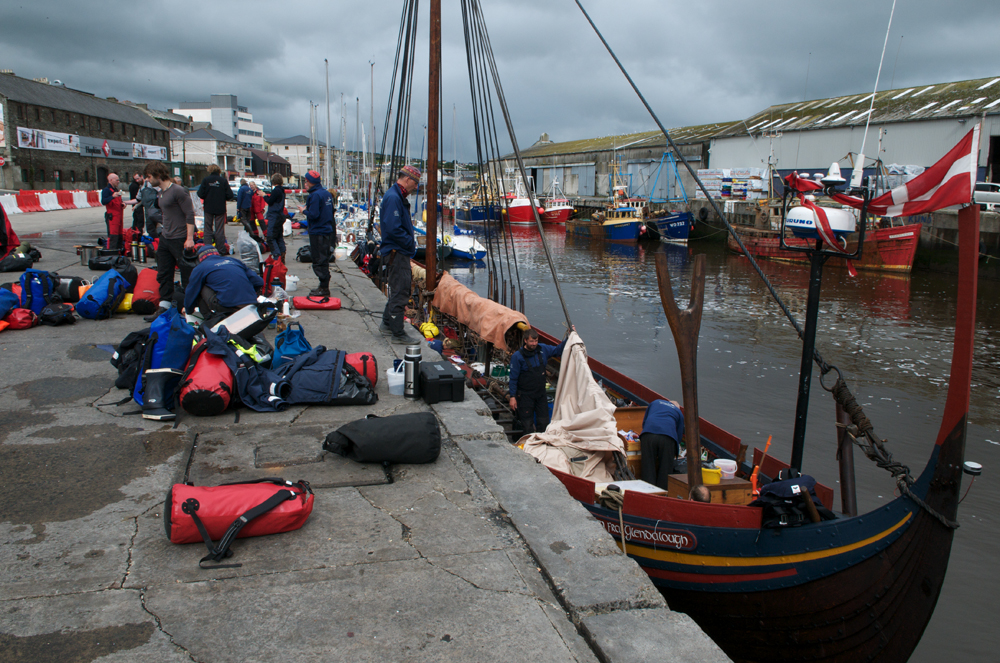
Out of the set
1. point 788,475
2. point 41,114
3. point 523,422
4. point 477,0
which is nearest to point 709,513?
point 788,475

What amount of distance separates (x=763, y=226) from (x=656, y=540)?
35.6 meters

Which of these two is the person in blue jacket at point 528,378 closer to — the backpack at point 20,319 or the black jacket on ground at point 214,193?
the backpack at point 20,319

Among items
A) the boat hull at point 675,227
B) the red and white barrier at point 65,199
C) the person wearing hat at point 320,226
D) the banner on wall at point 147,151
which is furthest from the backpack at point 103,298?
the banner on wall at point 147,151

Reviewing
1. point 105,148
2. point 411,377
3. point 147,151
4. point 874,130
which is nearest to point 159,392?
point 411,377

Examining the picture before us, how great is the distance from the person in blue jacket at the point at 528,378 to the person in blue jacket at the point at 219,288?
3.04m

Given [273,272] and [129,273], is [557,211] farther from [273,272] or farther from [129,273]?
[129,273]

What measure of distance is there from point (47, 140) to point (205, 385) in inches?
2053

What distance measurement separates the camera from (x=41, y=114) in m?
45.2

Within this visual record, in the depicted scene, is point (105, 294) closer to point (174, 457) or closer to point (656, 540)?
point (174, 457)

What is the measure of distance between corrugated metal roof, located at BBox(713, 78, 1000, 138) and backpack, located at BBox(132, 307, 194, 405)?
110 ft

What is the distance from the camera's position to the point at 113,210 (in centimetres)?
1142

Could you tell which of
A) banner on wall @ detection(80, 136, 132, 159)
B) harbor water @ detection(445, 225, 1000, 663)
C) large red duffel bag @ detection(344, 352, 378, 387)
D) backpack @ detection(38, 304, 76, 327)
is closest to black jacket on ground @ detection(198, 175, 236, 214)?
backpack @ detection(38, 304, 76, 327)

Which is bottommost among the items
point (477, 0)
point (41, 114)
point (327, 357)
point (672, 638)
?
point (672, 638)

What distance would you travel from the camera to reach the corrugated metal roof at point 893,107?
31.4 meters
